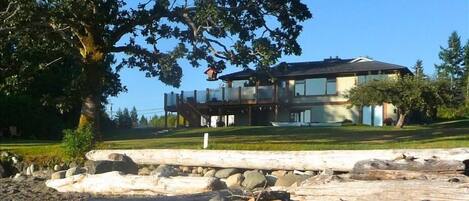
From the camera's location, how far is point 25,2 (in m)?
24.2

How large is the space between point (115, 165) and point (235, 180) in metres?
3.71

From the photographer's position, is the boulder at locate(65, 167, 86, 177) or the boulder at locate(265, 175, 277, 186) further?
the boulder at locate(65, 167, 86, 177)

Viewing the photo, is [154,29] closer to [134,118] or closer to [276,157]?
[276,157]

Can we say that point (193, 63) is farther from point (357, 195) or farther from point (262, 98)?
point (262, 98)

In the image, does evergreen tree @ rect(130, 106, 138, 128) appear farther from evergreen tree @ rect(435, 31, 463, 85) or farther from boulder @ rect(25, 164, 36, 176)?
evergreen tree @ rect(435, 31, 463, 85)

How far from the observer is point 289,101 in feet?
170

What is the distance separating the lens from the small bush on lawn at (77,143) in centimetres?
2256

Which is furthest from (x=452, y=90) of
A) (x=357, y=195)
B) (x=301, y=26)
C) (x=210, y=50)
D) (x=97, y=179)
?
(x=357, y=195)

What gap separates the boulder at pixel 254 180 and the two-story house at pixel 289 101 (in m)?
32.7

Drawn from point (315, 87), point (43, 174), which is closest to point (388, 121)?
point (315, 87)

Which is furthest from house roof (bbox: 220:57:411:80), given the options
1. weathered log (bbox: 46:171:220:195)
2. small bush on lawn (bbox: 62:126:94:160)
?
weathered log (bbox: 46:171:220:195)

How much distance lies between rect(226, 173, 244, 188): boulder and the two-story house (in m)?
32.4

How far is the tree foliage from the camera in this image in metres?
36.8

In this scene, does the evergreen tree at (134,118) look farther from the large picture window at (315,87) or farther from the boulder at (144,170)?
the boulder at (144,170)
